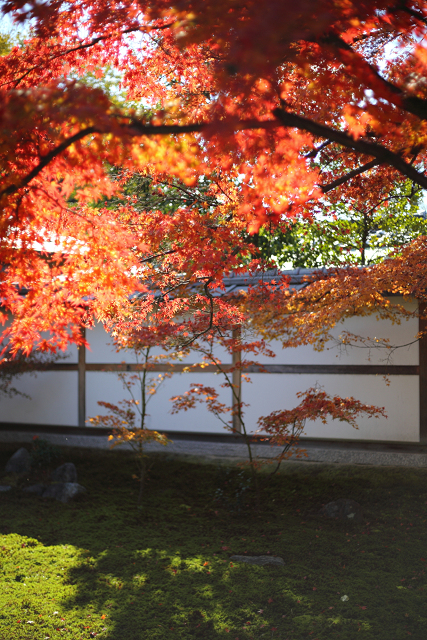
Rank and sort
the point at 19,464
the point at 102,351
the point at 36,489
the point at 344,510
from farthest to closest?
1. the point at 102,351
2. the point at 19,464
3. the point at 36,489
4. the point at 344,510

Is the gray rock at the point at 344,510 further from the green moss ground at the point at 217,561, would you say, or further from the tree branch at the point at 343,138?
the tree branch at the point at 343,138

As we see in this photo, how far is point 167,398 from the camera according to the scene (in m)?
8.92

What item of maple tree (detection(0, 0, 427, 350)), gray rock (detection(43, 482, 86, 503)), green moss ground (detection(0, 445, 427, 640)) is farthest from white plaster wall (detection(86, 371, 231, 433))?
maple tree (detection(0, 0, 427, 350))

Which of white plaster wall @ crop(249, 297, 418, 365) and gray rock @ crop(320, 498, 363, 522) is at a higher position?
white plaster wall @ crop(249, 297, 418, 365)

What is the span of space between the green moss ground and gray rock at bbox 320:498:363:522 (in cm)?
15

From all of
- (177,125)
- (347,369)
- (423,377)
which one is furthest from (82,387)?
(177,125)

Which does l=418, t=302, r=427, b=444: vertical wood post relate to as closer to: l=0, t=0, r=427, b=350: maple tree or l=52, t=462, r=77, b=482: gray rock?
Answer: l=0, t=0, r=427, b=350: maple tree

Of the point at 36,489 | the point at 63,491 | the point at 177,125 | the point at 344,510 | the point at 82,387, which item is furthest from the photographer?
the point at 82,387

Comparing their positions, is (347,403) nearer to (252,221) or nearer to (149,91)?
(252,221)

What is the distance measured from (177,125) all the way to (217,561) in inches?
157

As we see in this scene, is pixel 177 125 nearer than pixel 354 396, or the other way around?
pixel 177 125

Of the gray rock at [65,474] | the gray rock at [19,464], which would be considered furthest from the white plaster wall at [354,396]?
the gray rock at [19,464]

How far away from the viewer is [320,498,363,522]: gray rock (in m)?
5.85

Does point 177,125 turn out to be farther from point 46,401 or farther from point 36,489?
point 46,401
